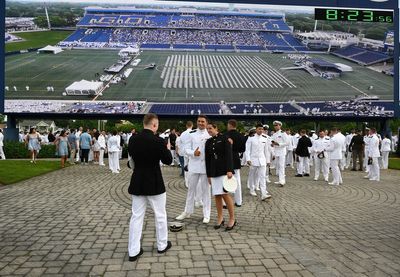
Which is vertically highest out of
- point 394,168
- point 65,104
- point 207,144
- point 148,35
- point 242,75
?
point 148,35

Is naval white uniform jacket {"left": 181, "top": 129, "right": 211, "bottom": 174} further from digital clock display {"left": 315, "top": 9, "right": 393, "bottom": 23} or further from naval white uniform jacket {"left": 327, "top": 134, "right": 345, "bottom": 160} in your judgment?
digital clock display {"left": 315, "top": 9, "right": 393, "bottom": 23}

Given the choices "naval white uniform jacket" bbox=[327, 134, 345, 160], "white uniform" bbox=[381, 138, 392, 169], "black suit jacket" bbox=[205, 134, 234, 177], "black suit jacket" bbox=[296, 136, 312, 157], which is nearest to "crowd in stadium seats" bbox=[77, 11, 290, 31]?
"white uniform" bbox=[381, 138, 392, 169]

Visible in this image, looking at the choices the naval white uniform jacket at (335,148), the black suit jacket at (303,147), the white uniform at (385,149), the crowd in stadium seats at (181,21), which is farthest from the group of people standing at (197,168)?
the crowd in stadium seats at (181,21)

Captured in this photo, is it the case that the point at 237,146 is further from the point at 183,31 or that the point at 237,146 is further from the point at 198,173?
the point at 183,31

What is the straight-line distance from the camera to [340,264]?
5.77 meters

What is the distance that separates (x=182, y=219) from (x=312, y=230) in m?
2.52

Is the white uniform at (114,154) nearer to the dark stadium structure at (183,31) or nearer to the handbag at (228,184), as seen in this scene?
the handbag at (228,184)

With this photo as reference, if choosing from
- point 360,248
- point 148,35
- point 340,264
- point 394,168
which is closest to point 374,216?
point 360,248

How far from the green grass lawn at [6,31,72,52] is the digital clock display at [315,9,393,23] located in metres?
17.7

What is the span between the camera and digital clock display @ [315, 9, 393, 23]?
26797 mm

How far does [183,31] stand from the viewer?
30.3m

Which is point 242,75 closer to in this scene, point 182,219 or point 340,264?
point 182,219

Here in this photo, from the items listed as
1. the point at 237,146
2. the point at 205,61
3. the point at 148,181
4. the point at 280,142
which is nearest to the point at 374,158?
the point at 280,142

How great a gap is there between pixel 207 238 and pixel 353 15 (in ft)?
78.8
